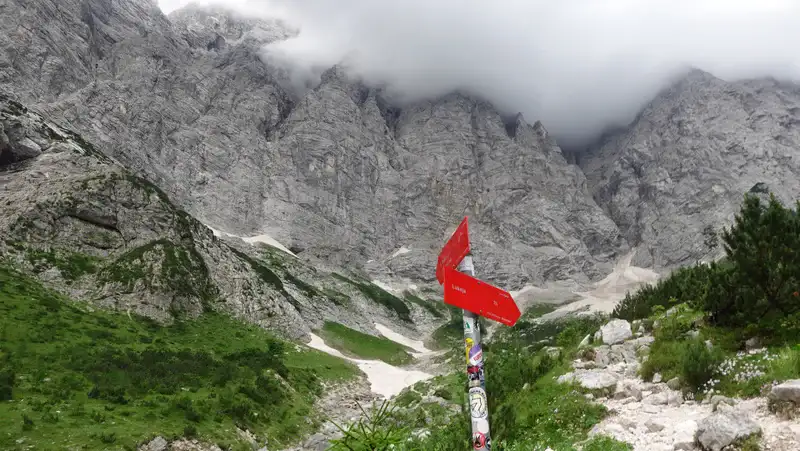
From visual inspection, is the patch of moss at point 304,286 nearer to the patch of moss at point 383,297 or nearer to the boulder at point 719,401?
the patch of moss at point 383,297

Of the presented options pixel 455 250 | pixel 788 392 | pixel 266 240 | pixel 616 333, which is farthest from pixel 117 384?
pixel 266 240

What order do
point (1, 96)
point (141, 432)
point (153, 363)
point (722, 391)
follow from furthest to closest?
point (1, 96) < point (153, 363) < point (141, 432) < point (722, 391)

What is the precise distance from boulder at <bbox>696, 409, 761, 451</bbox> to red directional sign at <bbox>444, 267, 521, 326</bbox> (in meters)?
4.38

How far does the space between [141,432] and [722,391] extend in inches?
1011

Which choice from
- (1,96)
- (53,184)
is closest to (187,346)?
(53,184)

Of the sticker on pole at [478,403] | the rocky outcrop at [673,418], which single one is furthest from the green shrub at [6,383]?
the sticker on pole at [478,403]

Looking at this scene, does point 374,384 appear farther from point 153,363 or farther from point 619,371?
point 619,371

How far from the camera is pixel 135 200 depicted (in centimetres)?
8681

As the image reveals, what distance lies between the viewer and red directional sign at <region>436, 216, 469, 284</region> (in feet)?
20.5

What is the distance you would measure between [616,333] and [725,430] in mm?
15376

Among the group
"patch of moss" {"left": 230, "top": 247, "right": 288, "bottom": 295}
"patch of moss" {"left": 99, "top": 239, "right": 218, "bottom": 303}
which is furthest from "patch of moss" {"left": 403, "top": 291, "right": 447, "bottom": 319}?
"patch of moss" {"left": 99, "top": 239, "right": 218, "bottom": 303}

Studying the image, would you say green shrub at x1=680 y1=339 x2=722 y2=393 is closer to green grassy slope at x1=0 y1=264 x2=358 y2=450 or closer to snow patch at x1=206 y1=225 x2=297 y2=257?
green grassy slope at x1=0 y1=264 x2=358 y2=450

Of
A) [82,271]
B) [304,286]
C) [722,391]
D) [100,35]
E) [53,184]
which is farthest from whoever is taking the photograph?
[100,35]

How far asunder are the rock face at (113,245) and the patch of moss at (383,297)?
105 ft
